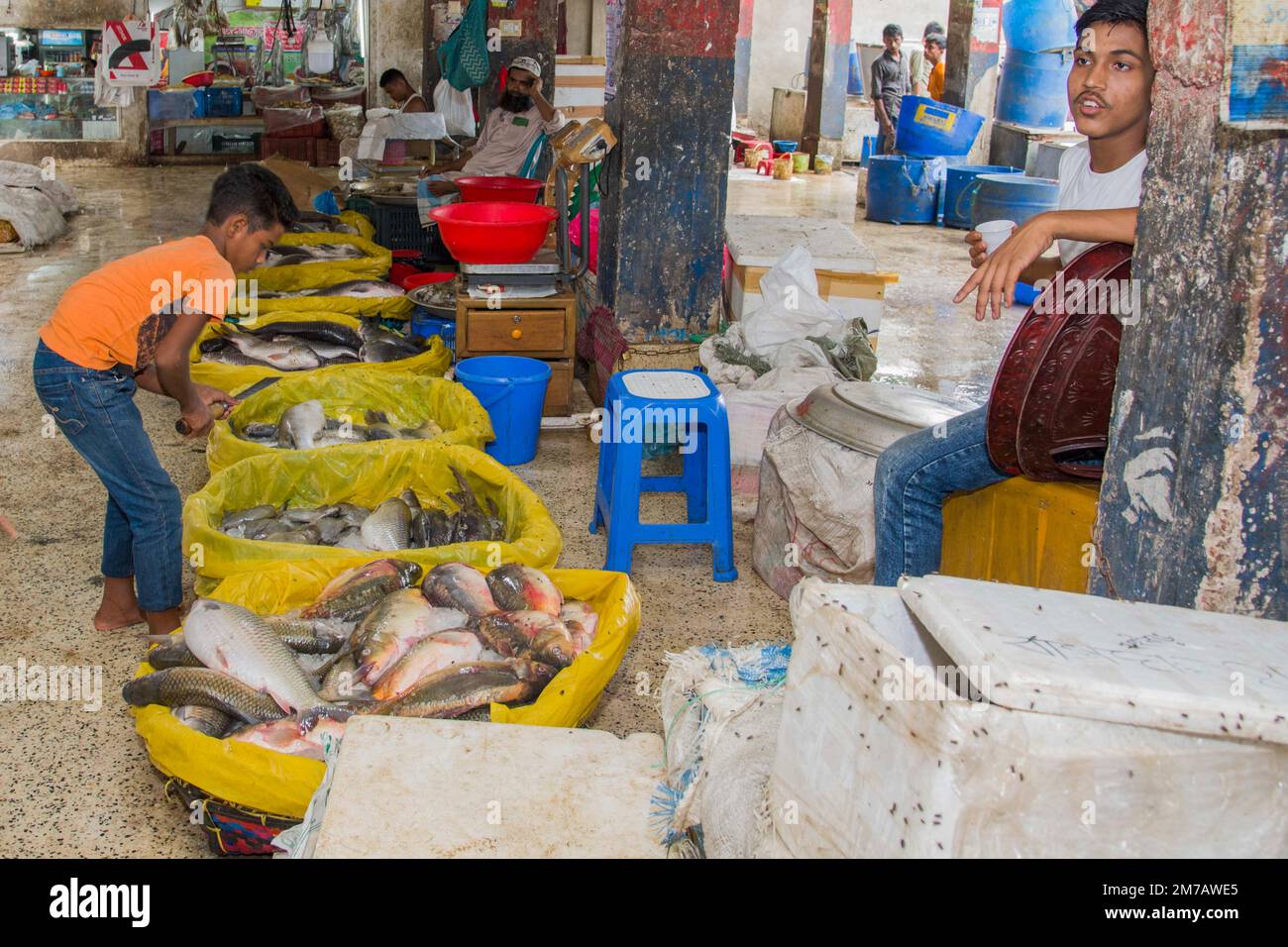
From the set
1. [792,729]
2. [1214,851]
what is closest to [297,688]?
[792,729]

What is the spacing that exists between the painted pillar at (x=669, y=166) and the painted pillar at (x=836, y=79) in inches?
482

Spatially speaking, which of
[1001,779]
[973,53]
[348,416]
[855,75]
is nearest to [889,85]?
[973,53]

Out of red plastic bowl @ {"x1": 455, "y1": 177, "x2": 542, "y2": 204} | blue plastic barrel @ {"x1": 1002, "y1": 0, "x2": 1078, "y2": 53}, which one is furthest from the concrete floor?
blue plastic barrel @ {"x1": 1002, "y1": 0, "x2": 1078, "y2": 53}

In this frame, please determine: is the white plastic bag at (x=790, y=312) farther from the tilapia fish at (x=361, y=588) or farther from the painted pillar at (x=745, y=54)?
the painted pillar at (x=745, y=54)

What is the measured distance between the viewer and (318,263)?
7.14 meters

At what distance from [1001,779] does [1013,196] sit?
1066 cm

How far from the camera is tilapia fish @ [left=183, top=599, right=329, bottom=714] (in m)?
3.01

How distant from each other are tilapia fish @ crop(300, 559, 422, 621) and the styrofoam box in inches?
82.2

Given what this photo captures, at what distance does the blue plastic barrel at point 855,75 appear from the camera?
18547 mm

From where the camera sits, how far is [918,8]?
19.9 meters

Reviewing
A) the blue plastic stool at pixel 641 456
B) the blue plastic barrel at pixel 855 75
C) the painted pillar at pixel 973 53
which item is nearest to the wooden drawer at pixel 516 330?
the blue plastic stool at pixel 641 456

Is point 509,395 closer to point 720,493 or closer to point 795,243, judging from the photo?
point 720,493

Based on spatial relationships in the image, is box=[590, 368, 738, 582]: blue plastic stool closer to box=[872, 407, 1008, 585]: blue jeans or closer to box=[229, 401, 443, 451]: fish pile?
box=[229, 401, 443, 451]: fish pile

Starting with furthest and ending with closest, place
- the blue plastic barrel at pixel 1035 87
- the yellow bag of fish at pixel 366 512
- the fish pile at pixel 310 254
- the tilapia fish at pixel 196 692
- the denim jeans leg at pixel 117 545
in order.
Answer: the blue plastic barrel at pixel 1035 87, the fish pile at pixel 310 254, the denim jeans leg at pixel 117 545, the yellow bag of fish at pixel 366 512, the tilapia fish at pixel 196 692
